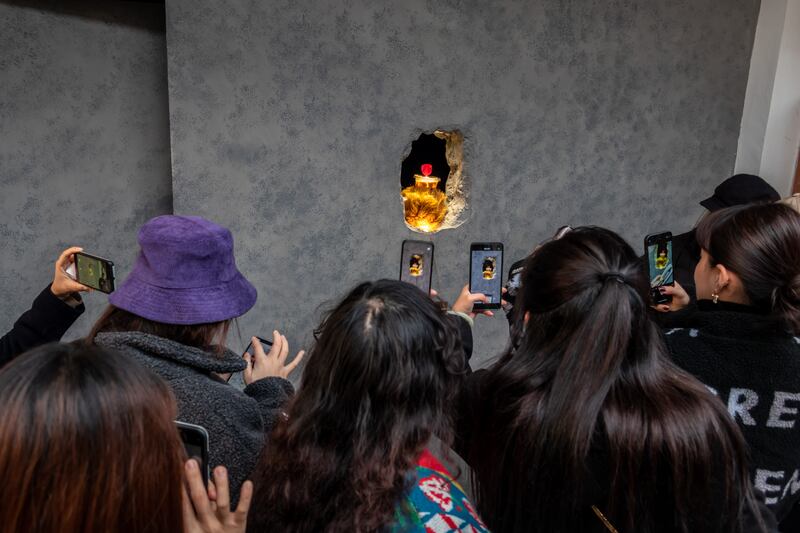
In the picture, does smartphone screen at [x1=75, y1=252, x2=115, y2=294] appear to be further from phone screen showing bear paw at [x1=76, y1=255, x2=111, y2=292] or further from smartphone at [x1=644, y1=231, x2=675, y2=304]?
smartphone at [x1=644, y1=231, x2=675, y2=304]

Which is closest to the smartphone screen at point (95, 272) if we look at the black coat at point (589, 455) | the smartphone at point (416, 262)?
the black coat at point (589, 455)

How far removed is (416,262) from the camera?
3018 millimetres

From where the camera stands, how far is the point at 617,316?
53.3 inches

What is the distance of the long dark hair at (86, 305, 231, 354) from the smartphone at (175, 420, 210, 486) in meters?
0.39

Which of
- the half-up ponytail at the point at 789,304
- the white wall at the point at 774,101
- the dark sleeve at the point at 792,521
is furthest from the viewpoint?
the white wall at the point at 774,101

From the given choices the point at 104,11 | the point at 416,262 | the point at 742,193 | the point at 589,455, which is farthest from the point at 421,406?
the point at 742,193

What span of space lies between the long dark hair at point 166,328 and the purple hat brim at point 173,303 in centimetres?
3

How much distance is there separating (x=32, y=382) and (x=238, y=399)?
0.59m

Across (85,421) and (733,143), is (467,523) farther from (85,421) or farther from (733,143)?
(733,143)

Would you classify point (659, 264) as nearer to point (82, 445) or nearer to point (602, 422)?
point (602, 422)

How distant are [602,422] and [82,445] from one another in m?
0.92

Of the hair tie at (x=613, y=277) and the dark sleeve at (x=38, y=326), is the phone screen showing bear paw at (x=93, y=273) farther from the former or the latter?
the hair tie at (x=613, y=277)

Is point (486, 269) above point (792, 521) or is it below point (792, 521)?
above

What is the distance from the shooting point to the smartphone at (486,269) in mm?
2584
